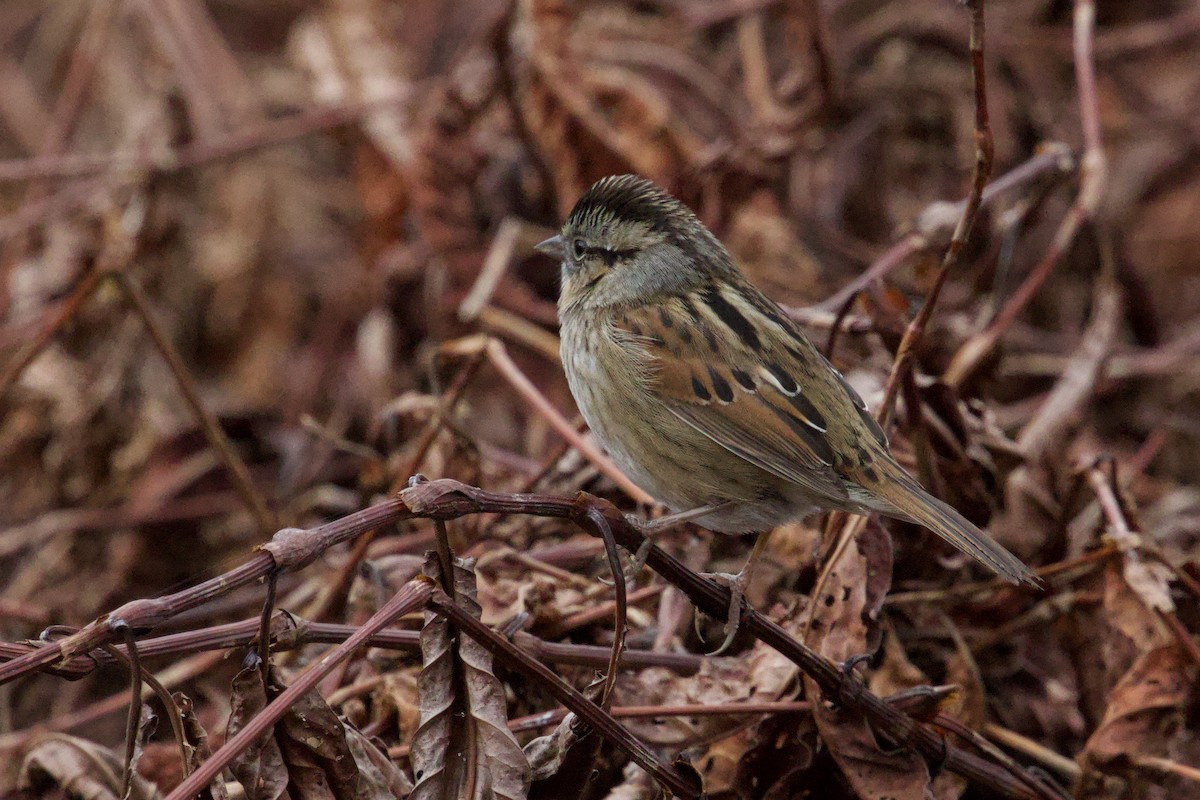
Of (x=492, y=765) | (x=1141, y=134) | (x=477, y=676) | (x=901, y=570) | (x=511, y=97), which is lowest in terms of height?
(x=1141, y=134)

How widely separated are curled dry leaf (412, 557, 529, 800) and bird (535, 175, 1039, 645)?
0.71 m

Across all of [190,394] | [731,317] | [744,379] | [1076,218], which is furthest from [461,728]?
[1076,218]

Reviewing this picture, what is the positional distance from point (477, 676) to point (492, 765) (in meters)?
0.15

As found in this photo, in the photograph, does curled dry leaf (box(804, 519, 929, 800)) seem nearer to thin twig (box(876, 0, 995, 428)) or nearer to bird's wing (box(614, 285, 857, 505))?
bird's wing (box(614, 285, 857, 505))

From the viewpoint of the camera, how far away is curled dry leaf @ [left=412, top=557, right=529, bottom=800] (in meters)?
2.10

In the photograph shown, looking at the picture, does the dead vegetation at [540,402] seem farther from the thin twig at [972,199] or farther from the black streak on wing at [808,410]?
the black streak on wing at [808,410]

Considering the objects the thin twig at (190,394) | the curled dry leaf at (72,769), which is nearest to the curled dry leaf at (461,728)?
the curled dry leaf at (72,769)

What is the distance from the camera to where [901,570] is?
3.19 metres

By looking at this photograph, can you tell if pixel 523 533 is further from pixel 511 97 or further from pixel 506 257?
pixel 511 97

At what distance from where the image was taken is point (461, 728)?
213 centimetres

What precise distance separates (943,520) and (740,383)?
0.56 meters

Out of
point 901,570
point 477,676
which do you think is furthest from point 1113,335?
point 477,676

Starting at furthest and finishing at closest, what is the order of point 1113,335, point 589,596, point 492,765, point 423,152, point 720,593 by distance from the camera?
point 423,152 → point 1113,335 → point 589,596 → point 720,593 → point 492,765

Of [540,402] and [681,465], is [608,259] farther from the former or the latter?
[681,465]
